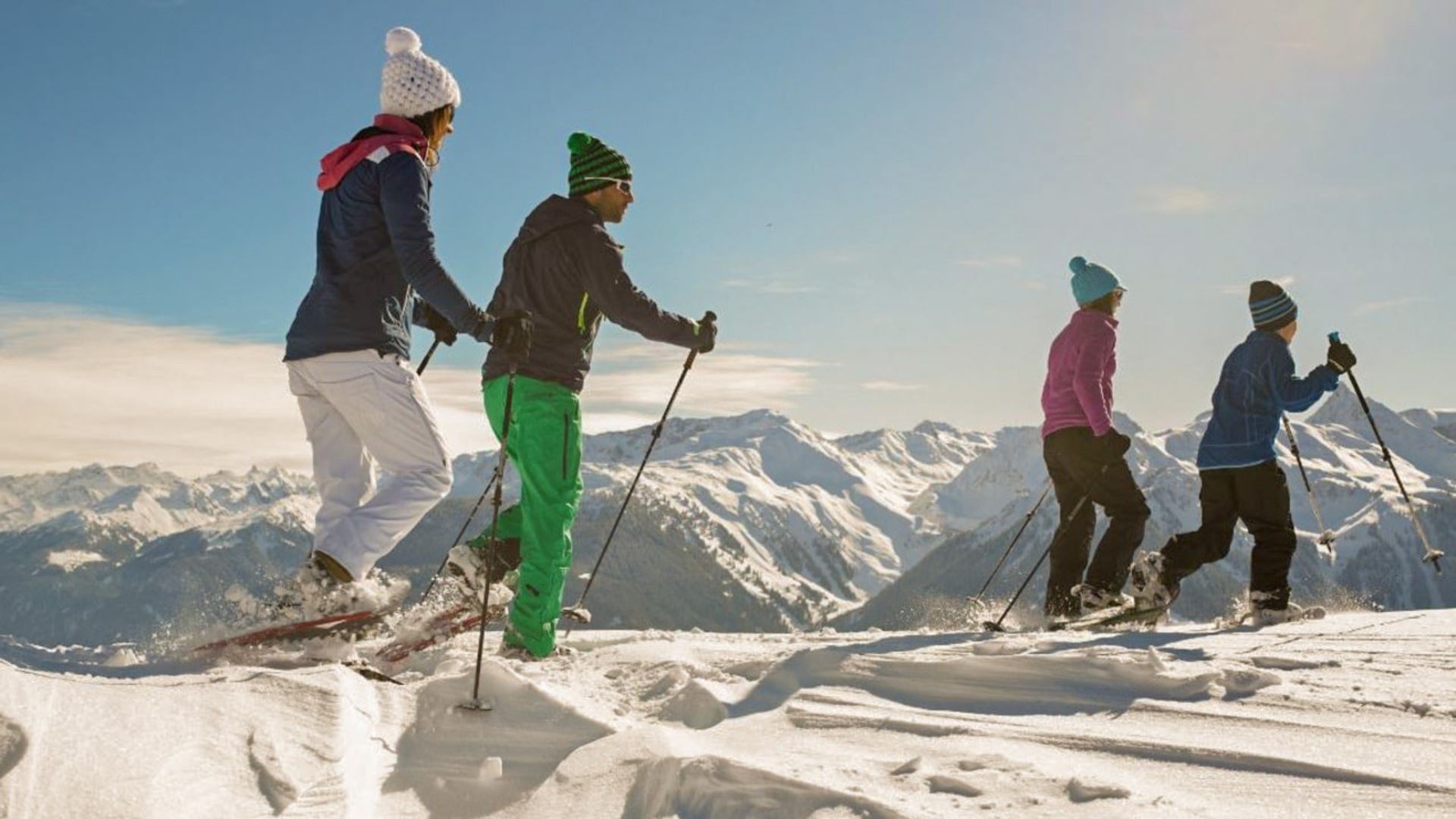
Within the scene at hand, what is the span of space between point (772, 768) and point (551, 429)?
321 cm

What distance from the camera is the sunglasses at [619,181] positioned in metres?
5.94

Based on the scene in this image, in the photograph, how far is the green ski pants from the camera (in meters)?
5.44

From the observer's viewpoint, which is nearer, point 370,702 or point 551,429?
point 370,702

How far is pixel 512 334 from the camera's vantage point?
15.4 ft

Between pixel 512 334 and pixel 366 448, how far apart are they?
1.25 m

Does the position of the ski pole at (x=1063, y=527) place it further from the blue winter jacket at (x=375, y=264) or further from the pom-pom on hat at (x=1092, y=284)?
the blue winter jacket at (x=375, y=264)

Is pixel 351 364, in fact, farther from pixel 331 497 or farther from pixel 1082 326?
pixel 1082 326

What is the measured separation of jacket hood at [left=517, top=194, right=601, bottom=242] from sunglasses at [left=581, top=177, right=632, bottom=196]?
22 cm

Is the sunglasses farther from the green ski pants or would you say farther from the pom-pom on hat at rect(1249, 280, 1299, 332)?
the pom-pom on hat at rect(1249, 280, 1299, 332)

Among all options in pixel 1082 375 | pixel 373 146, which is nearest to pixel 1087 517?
pixel 1082 375

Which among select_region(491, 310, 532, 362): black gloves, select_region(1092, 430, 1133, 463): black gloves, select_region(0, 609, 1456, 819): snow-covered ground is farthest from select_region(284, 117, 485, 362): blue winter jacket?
select_region(1092, 430, 1133, 463): black gloves

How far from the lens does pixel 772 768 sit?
8.93 ft

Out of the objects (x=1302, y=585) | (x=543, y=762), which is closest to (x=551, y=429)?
(x=543, y=762)

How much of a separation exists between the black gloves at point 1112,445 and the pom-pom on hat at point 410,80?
17.0 feet
